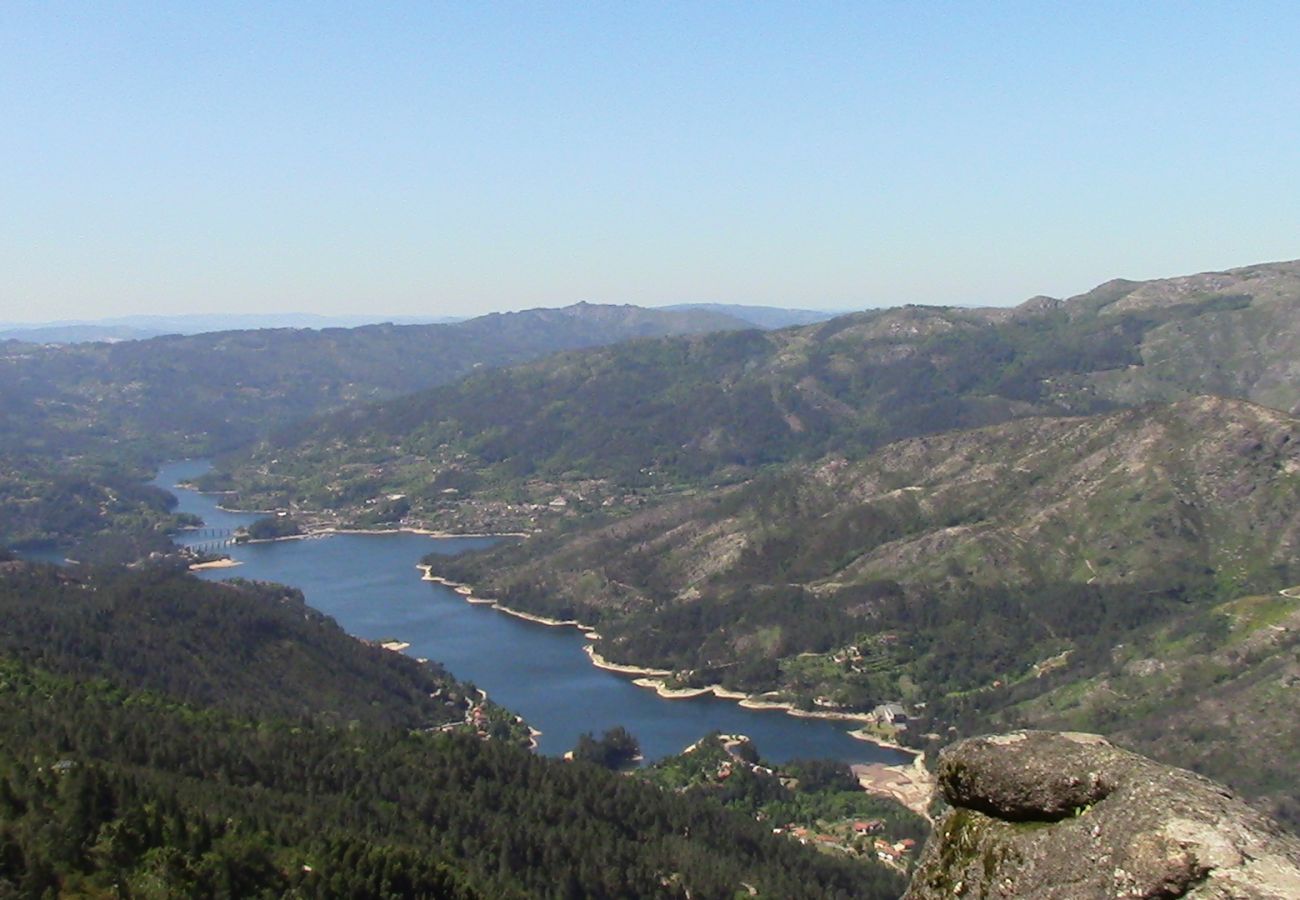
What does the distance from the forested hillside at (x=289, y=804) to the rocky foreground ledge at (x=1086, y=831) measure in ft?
138

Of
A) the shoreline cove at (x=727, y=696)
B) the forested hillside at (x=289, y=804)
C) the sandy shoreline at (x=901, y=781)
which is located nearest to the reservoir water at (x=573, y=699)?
the shoreline cove at (x=727, y=696)

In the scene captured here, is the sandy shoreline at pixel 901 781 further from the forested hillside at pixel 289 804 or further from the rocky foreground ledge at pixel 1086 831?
the rocky foreground ledge at pixel 1086 831

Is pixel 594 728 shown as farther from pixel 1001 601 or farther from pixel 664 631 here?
pixel 1001 601

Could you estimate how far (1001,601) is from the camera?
167 meters

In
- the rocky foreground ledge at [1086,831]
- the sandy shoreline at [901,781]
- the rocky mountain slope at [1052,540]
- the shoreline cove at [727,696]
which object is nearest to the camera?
the rocky foreground ledge at [1086,831]

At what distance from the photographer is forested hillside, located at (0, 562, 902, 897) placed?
174 feet

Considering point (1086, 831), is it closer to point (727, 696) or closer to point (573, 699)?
point (573, 699)

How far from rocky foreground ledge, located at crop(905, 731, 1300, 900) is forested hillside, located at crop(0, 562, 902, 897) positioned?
138 feet

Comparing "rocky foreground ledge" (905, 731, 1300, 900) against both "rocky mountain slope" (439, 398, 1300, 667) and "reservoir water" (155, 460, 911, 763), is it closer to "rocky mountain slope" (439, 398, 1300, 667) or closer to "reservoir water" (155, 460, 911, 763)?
"reservoir water" (155, 460, 911, 763)

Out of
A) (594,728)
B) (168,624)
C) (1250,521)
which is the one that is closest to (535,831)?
(594,728)

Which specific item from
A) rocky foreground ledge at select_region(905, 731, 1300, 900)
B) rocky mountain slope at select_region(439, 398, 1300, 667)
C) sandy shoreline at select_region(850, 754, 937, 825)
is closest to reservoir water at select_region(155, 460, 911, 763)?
sandy shoreline at select_region(850, 754, 937, 825)

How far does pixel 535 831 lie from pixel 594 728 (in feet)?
199

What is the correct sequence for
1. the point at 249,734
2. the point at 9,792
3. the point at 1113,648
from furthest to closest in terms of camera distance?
the point at 1113,648 → the point at 249,734 → the point at 9,792

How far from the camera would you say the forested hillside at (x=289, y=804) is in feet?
174
